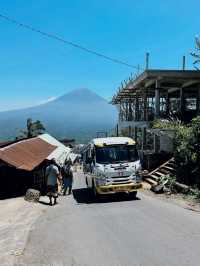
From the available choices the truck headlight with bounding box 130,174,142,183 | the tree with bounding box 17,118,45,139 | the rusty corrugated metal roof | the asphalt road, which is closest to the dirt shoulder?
the asphalt road

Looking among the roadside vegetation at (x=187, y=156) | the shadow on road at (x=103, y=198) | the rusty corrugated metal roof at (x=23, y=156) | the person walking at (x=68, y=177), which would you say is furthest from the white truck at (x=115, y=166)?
the rusty corrugated metal roof at (x=23, y=156)

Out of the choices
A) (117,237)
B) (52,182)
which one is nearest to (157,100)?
(52,182)

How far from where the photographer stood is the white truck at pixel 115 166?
1862cm

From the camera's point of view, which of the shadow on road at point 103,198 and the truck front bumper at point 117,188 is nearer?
the truck front bumper at point 117,188

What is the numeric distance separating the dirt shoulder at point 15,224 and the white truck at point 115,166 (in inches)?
102

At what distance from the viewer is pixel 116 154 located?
19.2m

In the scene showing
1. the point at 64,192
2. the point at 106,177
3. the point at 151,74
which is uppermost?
the point at 151,74

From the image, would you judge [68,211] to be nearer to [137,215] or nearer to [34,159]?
[137,215]

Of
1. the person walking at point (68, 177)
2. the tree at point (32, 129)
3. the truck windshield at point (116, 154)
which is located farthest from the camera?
the tree at point (32, 129)

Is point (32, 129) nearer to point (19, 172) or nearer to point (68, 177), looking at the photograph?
point (19, 172)

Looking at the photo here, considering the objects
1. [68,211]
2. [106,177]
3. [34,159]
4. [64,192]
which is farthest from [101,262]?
[34,159]

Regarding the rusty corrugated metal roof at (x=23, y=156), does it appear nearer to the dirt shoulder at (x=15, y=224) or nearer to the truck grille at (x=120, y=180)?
the dirt shoulder at (x=15, y=224)

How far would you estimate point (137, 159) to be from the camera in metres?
19.4

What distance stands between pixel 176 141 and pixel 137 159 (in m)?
5.16
